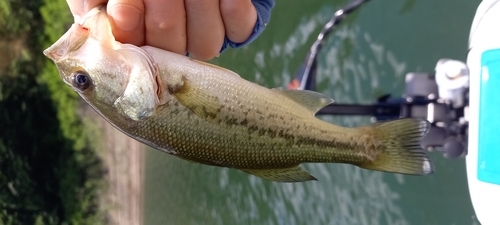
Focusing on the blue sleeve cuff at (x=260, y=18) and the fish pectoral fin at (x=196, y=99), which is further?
the blue sleeve cuff at (x=260, y=18)

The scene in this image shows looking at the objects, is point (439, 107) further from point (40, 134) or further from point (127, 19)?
point (40, 134)

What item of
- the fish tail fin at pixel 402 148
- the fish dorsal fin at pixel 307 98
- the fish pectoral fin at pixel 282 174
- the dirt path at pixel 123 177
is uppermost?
the fish dorsal fin at pixel 307 98

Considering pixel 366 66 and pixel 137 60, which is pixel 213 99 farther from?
pixel 366 66

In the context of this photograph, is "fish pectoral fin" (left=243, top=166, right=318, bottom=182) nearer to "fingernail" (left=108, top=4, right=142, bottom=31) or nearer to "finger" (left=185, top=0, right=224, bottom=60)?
"finger" (left=185, top=0, right=224, bottom=60)

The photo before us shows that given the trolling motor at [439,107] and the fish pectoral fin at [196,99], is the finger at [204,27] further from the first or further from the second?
the trolling motor at [439,107]

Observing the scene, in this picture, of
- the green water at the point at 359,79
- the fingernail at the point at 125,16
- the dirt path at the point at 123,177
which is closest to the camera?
the fingernail at the point at 125,16

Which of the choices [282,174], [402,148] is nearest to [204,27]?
[282,174]

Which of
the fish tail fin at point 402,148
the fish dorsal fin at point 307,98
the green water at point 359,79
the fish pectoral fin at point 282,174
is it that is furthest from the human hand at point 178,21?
the green water at point 359,79

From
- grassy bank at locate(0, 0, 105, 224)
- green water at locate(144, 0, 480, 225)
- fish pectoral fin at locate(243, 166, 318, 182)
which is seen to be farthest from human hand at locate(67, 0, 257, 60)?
grassy bank at locate(0, 0, 105, 224)
